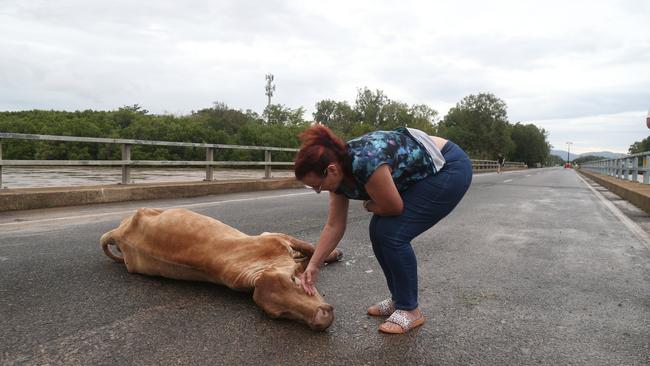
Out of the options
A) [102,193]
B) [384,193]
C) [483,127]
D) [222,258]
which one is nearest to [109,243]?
[222,258]

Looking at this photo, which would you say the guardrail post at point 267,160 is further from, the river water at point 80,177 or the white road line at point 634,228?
the white road line at point 634,228

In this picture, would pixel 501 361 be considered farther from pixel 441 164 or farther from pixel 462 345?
pixel 441 164

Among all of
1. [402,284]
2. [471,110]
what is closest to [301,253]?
[402,284]

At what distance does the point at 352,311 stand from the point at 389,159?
1010mm

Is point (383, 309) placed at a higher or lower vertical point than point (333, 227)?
lower

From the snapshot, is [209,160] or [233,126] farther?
[233,126]

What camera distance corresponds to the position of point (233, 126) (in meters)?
44.4

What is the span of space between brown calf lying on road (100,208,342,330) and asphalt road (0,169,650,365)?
0.12 meters

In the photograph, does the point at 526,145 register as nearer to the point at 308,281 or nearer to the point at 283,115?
the point at 283,115

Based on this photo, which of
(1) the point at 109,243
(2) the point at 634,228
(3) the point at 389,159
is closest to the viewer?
(3) the point at 389,159

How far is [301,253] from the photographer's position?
343cm

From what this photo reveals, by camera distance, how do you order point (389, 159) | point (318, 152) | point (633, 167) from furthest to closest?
point (633, 167), point (389, 159), point (318, 152)

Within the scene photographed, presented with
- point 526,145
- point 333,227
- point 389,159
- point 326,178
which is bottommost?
point 333,227

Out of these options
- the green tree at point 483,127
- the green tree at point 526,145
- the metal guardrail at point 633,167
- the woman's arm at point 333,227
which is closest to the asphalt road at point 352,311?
the woman's arm at point 333,227
